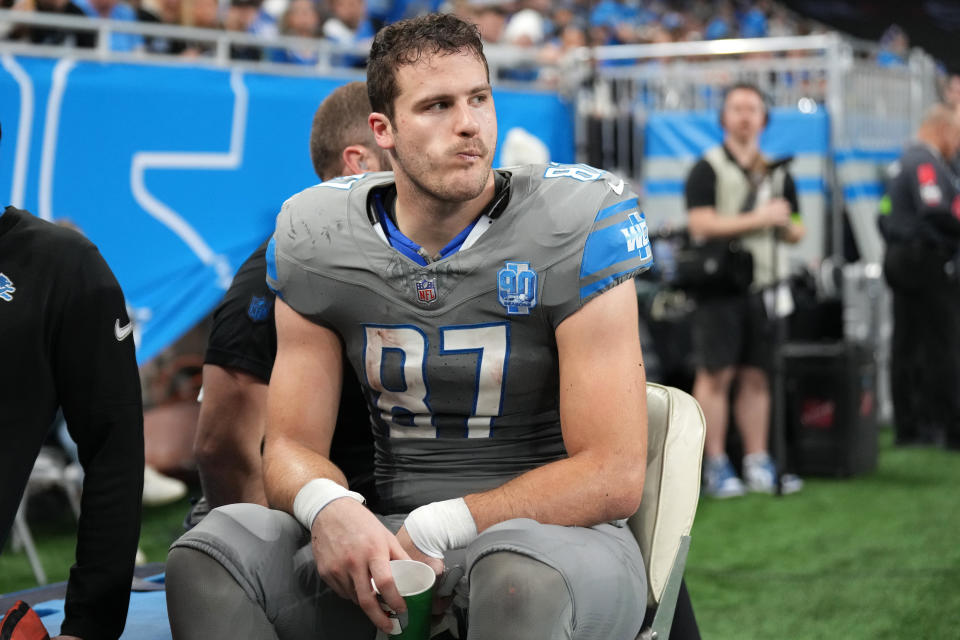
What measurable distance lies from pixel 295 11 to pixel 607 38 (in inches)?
253

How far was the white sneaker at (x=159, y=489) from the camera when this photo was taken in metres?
5.09

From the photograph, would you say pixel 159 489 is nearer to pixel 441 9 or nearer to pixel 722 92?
pixel 722 92

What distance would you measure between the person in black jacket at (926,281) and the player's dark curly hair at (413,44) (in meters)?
4.92

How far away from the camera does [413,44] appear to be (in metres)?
2.16

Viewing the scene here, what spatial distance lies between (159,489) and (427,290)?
3.29 meters

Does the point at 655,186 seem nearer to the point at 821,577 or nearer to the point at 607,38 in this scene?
the point at 821,577

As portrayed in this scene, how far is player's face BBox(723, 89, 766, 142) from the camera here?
18.4 ft

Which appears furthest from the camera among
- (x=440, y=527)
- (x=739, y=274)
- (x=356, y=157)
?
(x=739, y=274)

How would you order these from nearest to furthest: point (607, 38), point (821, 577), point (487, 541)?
point (487, 541), point (821, 577), point (607, 38)

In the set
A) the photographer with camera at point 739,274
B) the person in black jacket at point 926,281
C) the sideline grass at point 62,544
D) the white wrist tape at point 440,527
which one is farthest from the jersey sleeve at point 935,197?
the white wrist tape at point 440,527

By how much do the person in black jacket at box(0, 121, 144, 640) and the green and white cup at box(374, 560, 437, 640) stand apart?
468 mm

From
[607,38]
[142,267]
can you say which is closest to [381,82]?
[142,267]

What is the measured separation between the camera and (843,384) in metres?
6.00

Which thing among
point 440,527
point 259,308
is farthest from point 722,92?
point 440,527
